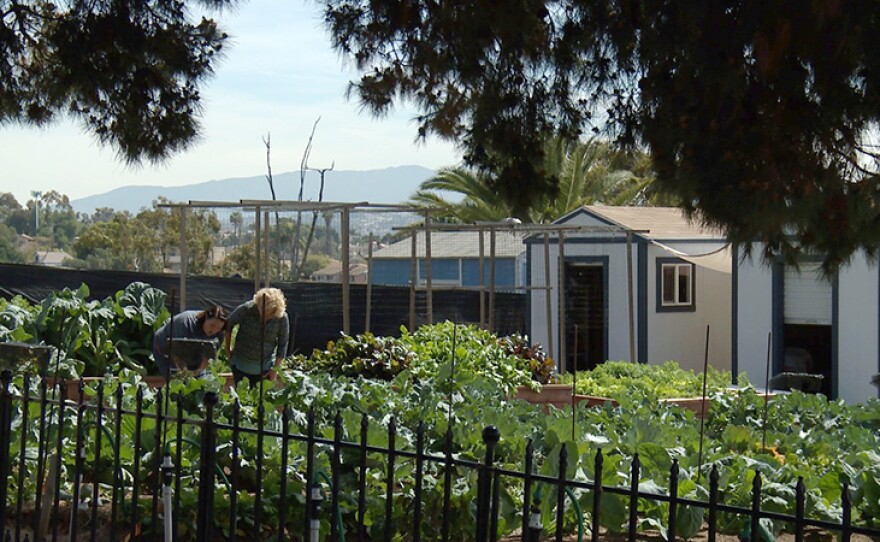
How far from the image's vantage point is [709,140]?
4.80 m

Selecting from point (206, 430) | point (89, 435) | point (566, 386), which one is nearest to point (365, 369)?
point (566, 386)

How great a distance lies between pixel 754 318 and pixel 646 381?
724 centimetres

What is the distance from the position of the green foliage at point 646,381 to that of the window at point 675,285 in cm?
707

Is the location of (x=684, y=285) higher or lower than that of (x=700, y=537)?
higher

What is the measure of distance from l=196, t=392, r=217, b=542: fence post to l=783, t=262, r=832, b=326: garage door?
47.3ft

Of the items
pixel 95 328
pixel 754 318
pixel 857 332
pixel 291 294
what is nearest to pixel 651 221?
pixel 754 318

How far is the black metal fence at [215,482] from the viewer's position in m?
4.43

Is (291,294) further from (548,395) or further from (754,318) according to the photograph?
(754,318)

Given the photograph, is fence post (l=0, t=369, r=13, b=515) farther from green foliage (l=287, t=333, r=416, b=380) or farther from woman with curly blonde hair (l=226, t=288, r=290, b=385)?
green foliage (l=287, t=333, r=416, b=380)

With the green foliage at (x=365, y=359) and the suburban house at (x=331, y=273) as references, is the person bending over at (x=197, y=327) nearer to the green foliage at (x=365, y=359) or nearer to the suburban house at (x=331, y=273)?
the green foliage at (x=365, y=359)

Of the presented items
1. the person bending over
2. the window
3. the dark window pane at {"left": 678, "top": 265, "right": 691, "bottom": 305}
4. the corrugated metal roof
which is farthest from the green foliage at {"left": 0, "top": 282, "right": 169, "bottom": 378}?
the dark window pane at {"left": 678, "top": 265, "right": 691, "bottom": 305}

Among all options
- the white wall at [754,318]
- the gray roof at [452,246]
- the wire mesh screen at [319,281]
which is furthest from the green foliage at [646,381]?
the gray roof at [452,246]

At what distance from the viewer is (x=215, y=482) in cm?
561

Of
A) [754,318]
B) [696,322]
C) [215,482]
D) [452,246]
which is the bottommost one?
[215,482]
